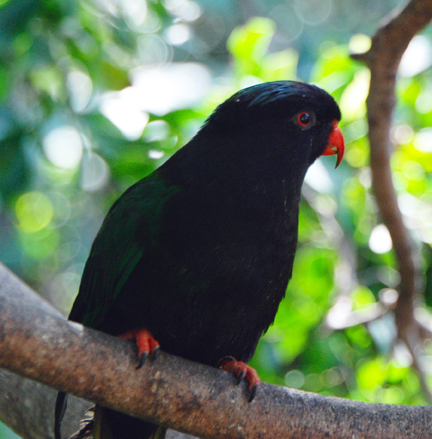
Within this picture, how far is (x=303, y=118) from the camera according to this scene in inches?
91.7

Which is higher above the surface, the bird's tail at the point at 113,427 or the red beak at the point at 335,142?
the red beak at the point at 335,142

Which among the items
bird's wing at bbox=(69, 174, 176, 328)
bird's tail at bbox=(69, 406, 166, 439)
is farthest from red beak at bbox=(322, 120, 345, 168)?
bird's tail at bbox=(69, 406, 166, 439)

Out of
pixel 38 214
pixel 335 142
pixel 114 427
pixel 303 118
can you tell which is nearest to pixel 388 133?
pixel 335 142

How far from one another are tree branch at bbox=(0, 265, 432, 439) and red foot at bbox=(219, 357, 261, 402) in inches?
1.0

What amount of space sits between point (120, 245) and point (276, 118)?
83 centimetres

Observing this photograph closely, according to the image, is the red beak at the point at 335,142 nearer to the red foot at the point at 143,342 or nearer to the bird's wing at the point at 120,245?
the bird's wing at the point at 120,245

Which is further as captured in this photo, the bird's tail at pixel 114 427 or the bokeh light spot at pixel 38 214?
the bokeh light spot at pixel 38 214

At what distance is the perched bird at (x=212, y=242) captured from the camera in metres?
2.01

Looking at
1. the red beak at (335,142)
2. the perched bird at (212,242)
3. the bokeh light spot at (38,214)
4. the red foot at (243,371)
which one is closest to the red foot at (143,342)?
the perched bird at (212,242)

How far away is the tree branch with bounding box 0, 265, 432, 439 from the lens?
5.05ft

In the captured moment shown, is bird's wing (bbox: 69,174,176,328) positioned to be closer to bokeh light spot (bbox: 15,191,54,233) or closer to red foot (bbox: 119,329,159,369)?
red foot (bbox: 119,329,159,369)

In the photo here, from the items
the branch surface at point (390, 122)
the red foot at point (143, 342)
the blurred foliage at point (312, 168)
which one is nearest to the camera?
the red foot at point (143, 342)

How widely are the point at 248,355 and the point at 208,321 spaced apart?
422 millimetres

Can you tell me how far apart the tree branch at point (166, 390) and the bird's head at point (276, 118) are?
934 millimetres
